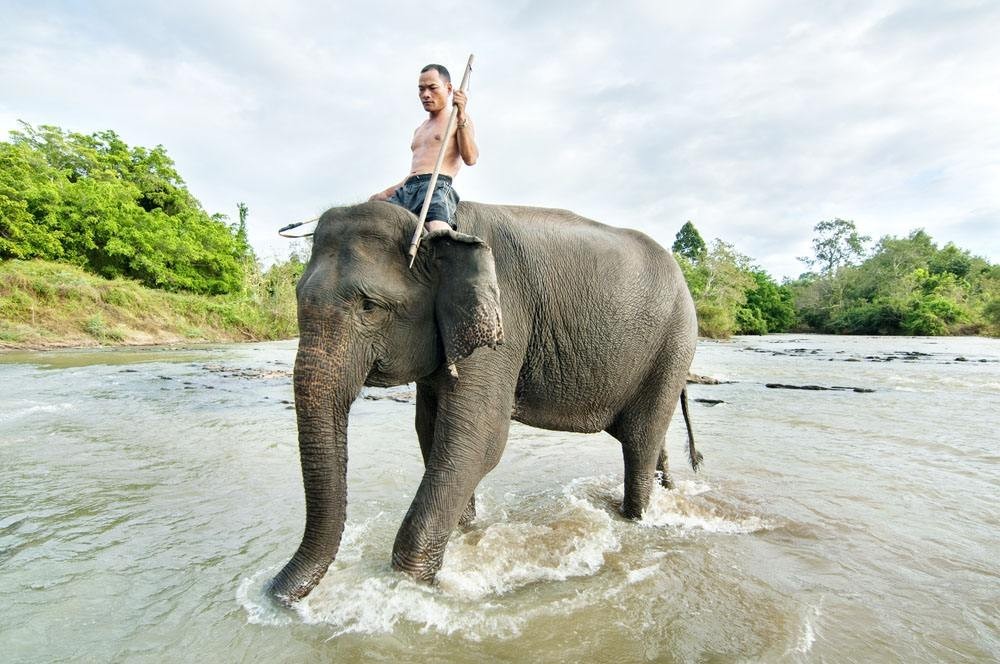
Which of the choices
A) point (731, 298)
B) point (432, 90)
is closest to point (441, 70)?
point (432, 90)

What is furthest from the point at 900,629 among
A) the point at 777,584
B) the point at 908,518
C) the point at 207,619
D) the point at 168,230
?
the point at 168,230

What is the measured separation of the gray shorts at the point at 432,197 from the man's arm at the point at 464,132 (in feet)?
0.61

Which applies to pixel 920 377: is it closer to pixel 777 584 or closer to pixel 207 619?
pixel 777 584

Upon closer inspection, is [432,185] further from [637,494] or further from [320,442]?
[637,494]

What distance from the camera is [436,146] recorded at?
3.44m

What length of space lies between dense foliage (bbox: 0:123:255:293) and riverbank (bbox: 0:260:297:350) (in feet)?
10.0

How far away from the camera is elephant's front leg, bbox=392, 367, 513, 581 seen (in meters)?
2.87

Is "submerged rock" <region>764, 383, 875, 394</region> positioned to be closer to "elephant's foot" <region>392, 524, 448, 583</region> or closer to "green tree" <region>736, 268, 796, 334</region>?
"elephant's foot" <region>392, 524, 448, 583</region>

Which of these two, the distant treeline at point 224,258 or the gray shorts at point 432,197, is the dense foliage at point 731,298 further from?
the gray shorts at point 432,197

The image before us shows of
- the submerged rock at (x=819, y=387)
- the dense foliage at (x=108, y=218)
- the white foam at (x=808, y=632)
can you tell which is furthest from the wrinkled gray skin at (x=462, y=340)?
the dense foliage at (x=108, y=218)

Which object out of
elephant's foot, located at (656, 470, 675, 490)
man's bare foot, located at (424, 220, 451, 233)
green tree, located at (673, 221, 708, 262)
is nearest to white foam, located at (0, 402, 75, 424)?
man's bare foot, located at (424, 220, 451, 233)

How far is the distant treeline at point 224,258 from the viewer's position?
33.2 m

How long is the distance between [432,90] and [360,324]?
1.72 m

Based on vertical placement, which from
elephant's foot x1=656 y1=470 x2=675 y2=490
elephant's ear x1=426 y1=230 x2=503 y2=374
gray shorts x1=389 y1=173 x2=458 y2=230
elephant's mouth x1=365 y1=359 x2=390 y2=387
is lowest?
elephant's foot x1=656 y1=470 x2=675 y2=490
